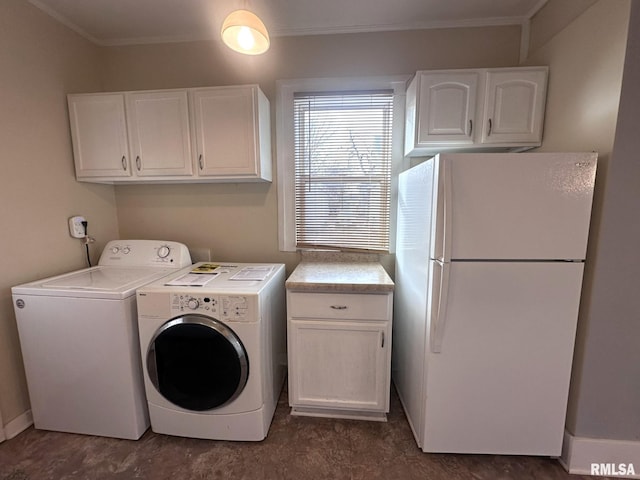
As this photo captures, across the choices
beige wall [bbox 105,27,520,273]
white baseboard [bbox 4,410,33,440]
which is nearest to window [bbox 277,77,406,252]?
beige wall [bbox 105,27,520,273]

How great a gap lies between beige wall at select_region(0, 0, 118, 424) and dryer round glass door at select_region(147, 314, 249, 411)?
0.93 meters

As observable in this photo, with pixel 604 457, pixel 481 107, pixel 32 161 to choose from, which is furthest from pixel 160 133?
pixel 604 457

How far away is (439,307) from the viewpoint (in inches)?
53.6

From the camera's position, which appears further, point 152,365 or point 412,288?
point 412,288

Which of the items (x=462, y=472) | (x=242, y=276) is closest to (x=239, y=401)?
(x=242, y=276)

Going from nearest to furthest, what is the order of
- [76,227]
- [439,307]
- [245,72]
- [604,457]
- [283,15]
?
1. [439,307]
2. [604,457]
3. [283,15]
4. [76,227]
5. [245,72]

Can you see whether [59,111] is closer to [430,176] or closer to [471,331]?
[430,176]

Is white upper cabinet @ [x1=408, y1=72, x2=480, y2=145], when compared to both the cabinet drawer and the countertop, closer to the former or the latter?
the countertop

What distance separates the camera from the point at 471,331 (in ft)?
4.65

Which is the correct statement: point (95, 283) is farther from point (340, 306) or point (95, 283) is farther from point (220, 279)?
point (340, 306)

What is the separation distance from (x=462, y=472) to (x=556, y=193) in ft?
4.88

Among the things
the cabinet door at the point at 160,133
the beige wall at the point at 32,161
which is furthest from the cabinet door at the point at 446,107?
the beige wall at the point at 32,161

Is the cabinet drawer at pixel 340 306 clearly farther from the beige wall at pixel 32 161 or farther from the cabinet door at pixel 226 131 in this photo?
the beige wall at pixel 32 161

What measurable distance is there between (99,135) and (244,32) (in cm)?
142
